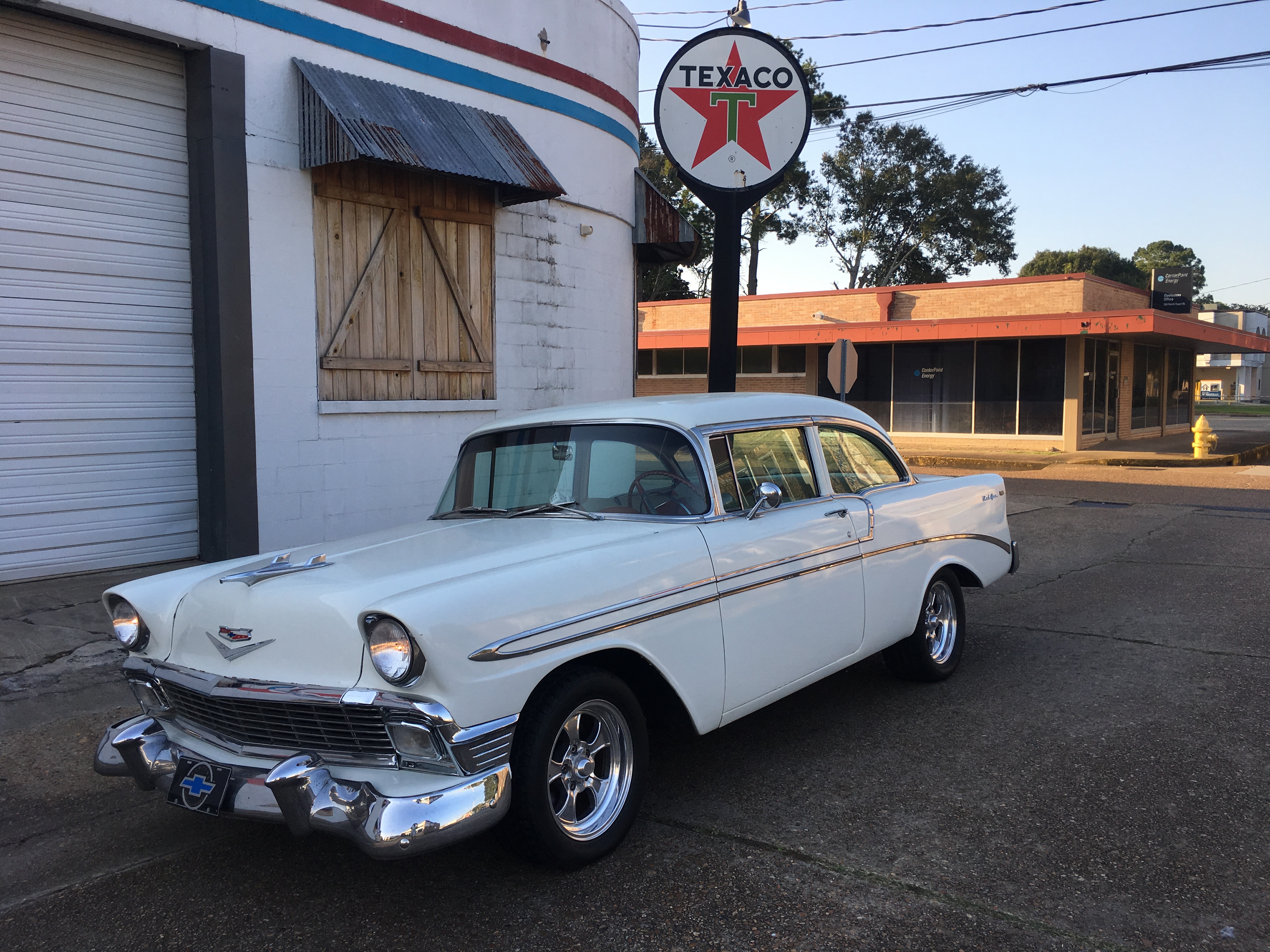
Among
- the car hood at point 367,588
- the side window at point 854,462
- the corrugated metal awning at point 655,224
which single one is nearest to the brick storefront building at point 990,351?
the corrugated metal awning at point 655,224

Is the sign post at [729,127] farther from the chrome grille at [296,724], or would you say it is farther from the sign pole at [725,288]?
the chrome grille at [296,724]

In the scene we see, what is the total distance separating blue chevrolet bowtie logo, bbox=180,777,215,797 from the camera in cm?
316

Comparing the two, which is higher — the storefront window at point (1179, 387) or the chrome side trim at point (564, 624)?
the storefront window at point (1179, 387)

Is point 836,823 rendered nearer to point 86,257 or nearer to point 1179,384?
point 86,257

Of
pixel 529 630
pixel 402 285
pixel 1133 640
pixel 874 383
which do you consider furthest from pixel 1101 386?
pixel 529 630

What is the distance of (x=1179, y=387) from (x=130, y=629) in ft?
106

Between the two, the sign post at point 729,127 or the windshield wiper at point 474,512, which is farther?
the sign post at point 729,127

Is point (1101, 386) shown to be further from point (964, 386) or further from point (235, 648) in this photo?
point (235, 648)

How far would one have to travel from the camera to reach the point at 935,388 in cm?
2567

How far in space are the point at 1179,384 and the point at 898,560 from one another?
2963cm

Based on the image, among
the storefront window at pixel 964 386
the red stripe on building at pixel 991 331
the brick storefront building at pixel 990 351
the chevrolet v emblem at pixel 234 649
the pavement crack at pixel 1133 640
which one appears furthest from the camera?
the storefront window at pixel 964 386

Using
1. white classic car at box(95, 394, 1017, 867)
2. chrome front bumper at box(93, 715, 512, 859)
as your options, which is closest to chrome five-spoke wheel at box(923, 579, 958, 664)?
white classic car at box(95, 394, 1017, 867)

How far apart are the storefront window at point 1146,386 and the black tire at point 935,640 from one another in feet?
77.2

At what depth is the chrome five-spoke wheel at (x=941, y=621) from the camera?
5.49m
